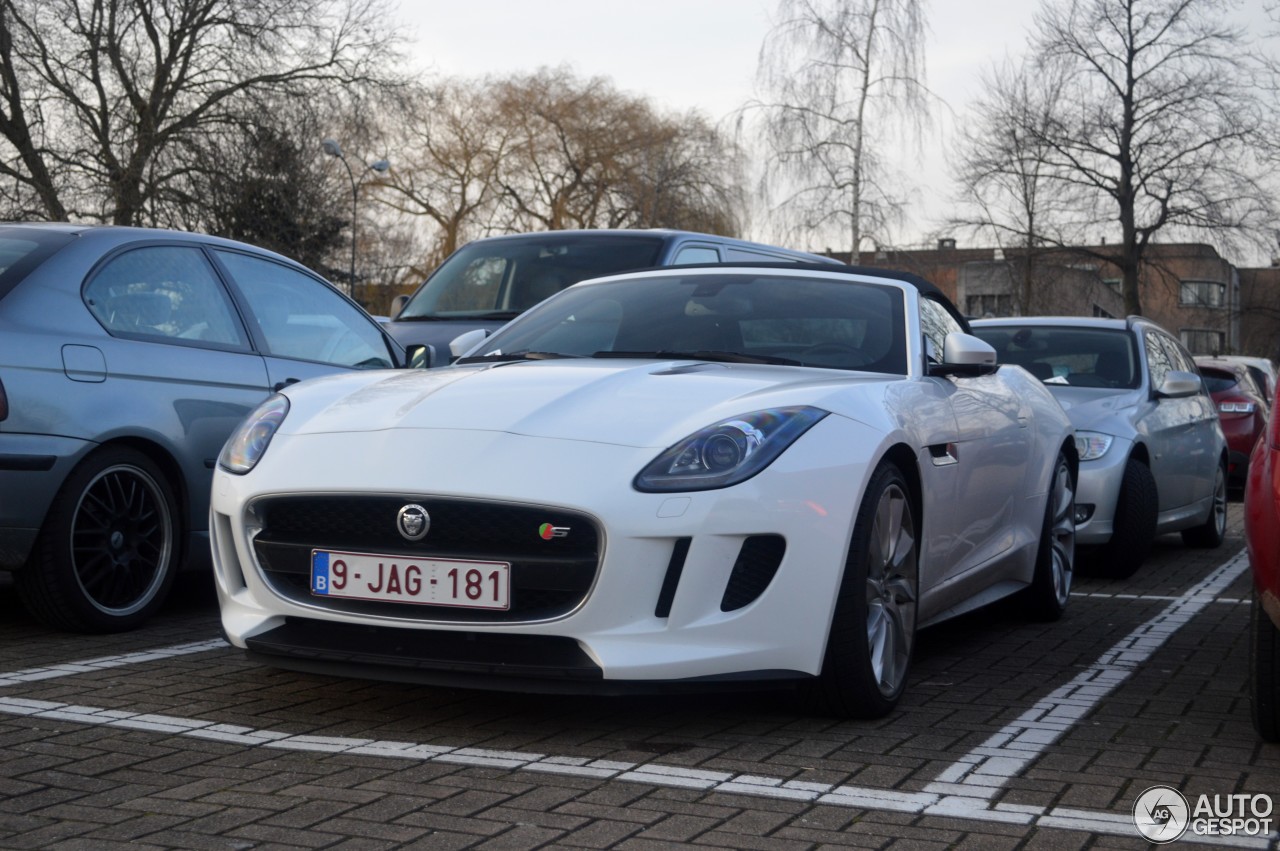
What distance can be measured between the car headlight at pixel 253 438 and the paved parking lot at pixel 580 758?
28.3 inches

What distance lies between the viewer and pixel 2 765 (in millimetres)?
3686

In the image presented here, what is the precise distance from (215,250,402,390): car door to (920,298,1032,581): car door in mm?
2752

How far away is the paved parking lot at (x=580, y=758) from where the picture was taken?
3260 millimetres

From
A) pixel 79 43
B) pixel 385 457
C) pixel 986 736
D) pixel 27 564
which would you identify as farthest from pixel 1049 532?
pixel 79 43

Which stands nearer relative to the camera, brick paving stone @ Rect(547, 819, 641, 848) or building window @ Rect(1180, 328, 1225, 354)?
brick paving stone @ Rect(547, 819, 641, 848)

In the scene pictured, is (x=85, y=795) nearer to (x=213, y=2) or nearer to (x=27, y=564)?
(x=27, y=564)

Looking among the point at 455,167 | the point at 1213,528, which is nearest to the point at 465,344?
the point at 1213,528

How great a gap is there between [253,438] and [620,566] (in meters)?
1.34

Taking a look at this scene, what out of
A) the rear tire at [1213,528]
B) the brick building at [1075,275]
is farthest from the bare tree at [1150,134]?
the rear tire at [1213,528]

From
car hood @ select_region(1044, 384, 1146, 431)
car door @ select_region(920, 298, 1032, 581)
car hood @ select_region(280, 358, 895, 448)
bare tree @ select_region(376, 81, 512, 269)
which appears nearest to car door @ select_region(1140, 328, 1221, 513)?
car hood @ select_region(1044, 384, 1146, 431)

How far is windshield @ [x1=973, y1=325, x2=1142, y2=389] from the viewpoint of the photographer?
9.42m

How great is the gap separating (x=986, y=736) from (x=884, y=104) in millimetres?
35102

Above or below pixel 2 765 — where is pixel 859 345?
above

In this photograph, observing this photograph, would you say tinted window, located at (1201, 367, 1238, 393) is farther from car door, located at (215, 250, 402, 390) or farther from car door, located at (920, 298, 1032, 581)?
A: car door, located at (215, 250, 402, 390)
